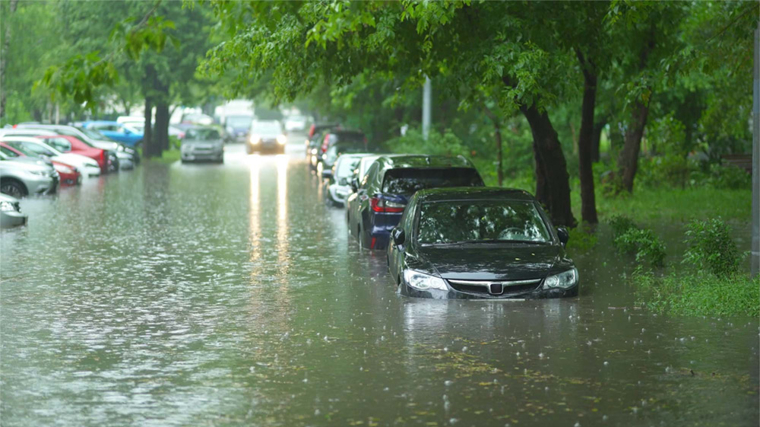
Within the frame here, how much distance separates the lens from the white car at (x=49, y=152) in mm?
39312

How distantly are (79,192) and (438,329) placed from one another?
2585 cm

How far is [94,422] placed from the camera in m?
8.15

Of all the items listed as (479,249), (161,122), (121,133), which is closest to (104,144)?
(161,122)

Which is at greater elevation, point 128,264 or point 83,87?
point 83,87

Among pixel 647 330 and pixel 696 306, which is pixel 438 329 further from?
pixel 696 306

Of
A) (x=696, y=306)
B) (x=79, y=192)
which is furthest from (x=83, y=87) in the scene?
(x=79, y=192)

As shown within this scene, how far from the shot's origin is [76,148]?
46.4m

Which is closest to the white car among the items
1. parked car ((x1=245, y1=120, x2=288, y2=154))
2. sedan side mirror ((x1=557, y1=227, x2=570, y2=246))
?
parked car ((x1=245, y1=120, x2=288, y2=154))

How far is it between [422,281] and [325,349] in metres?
2.69

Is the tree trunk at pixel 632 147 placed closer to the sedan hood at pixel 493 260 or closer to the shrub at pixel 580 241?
the shrub at pixel 580 241

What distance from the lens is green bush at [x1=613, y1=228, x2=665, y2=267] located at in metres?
17.2

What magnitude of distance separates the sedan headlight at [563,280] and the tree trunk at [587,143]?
9.75m

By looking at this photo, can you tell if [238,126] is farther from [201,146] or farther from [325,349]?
[325,349]

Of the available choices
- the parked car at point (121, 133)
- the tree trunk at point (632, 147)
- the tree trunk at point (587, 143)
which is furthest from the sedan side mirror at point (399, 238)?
the parked car at point (121, 133)
